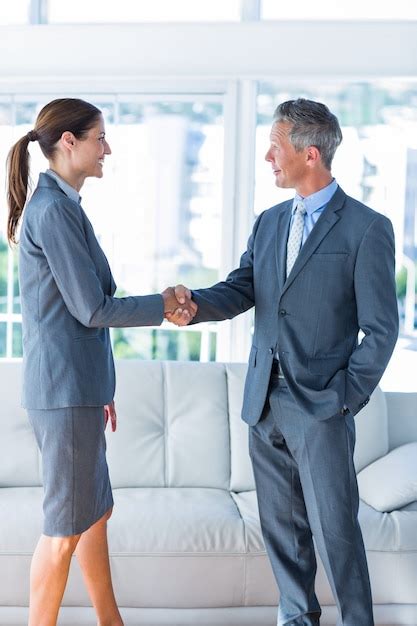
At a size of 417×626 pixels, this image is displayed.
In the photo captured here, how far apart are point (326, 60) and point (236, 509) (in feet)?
6.70

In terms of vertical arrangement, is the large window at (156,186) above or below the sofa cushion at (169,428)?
above

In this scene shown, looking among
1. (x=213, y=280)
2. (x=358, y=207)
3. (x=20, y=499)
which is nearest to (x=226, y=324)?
(x=213, y=280)

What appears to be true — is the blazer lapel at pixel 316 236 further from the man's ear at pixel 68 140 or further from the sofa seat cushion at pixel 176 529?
the sofa seat cushion at pixel 176 529

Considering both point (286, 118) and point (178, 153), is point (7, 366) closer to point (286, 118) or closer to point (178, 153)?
point (178, 153)

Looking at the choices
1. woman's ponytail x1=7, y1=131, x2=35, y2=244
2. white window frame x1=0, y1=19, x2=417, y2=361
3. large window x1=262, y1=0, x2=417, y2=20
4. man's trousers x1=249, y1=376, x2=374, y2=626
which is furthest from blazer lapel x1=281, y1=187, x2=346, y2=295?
large window x1=262, y1=0, x2=417, y2=20

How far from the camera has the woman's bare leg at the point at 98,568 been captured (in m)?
2.71

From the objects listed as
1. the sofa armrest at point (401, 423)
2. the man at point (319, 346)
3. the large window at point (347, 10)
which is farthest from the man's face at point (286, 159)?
the large window at point (347, 10)

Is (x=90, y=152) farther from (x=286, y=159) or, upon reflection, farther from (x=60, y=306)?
(x=286, y=159)

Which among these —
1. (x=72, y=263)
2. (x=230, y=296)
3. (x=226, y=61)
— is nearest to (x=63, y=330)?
(x=72, y=263)

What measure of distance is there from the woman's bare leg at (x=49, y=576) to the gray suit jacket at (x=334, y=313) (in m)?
0.66

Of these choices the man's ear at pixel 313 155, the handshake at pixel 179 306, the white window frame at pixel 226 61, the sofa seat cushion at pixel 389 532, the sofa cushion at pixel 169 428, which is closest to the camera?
the man's ear at pixel 313 155

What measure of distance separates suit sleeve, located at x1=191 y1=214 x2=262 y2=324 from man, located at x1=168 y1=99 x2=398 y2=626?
0.67ft

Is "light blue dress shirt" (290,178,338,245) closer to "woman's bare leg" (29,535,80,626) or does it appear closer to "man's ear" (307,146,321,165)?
"man's ear" (307,146,321,165)

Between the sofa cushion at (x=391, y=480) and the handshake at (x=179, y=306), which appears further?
the sofa cushion at (x=391, y=480)
